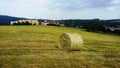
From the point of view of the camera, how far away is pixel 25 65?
9.27m

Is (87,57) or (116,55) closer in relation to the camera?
(87,57)

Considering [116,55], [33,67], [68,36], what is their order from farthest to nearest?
[68,36]
[116,55]
[33,67]

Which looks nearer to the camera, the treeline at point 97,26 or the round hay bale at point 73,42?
the round hay bale at point 73,42

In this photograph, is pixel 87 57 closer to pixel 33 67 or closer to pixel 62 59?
pixel 62 59

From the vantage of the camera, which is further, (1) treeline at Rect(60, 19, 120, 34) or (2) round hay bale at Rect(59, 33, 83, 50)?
(1) treeline at Rect(60, 19, 120, 34)

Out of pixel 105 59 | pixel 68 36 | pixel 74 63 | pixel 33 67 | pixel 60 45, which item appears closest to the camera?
pixel 33 67

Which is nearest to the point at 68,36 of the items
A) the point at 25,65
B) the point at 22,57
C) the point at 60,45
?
the point at 60,45

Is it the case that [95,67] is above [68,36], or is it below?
below

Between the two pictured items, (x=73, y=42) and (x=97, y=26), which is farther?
(x=97, y=26)

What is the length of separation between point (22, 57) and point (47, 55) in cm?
126

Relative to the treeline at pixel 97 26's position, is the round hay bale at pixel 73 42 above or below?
above

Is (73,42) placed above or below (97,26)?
above

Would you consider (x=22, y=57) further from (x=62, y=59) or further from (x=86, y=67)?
(x=86, y=67)

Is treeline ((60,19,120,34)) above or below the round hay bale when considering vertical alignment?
below
